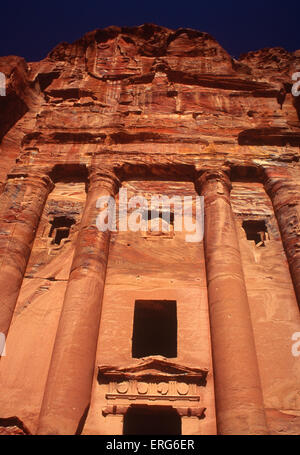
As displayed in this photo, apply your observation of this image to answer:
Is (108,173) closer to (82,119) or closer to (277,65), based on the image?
(82,119)

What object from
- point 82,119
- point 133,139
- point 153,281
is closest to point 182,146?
point 133,139

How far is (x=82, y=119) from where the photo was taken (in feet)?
42.2

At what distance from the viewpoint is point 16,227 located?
9492 mm

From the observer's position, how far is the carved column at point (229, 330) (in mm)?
6374

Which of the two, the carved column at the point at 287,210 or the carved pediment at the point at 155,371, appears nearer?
the carved pediment at the point at 155,371

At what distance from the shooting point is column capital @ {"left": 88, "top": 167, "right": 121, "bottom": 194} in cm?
1058

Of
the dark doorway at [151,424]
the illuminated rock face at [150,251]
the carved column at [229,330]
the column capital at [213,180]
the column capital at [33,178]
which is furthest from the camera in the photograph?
the column capital at [33,178]

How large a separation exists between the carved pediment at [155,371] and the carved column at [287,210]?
117 inches

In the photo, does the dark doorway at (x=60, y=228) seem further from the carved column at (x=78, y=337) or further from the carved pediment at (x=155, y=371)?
the carved pediment at (x=155, y=371)

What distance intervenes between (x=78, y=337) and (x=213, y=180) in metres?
5.75

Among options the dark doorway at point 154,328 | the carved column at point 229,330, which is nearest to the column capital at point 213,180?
the carved column at point 229,330

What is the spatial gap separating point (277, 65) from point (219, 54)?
2456 mm

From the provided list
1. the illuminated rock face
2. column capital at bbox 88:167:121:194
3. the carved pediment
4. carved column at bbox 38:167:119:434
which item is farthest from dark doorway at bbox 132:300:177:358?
column capital at bbox 88:167:121:194

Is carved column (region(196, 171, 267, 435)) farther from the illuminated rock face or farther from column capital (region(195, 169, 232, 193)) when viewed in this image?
column capital (region(195, 169, 232, 193))
